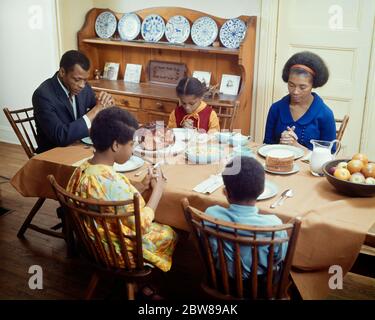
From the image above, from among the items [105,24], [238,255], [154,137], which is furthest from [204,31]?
[238,255]

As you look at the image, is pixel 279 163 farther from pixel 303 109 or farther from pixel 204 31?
pixel 204 31

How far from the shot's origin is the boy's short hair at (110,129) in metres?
1.73

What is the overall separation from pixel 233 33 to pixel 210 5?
1.08 ft

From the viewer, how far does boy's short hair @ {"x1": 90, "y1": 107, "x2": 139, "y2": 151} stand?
1.73m

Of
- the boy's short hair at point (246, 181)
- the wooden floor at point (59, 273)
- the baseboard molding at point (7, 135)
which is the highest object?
the boy's short hair at point (246, 181)

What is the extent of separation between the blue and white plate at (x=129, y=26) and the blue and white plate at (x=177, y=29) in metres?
0.32

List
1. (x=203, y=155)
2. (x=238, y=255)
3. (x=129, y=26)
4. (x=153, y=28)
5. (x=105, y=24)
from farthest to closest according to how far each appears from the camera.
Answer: (x=105, y=24) < (x=129, y=26) < (x=153, y=28) < (x=203, y=155) < (x=238, y=255)

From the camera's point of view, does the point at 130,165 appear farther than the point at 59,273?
No

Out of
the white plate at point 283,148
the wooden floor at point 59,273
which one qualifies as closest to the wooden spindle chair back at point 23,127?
the wooden floor at point 59,273

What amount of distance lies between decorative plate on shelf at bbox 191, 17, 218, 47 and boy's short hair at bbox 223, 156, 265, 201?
94.0 inches

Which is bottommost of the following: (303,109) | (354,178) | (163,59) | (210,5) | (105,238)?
(105,238)

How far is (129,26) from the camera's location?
4.06m

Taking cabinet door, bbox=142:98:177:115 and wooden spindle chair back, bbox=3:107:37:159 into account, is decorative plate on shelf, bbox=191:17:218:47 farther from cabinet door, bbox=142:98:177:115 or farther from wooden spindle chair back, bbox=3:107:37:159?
wooden spindle chair back, bbox=3:107:37:159

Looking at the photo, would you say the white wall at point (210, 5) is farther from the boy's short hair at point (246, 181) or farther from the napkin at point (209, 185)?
the boy's short hair at point (246, 181)
